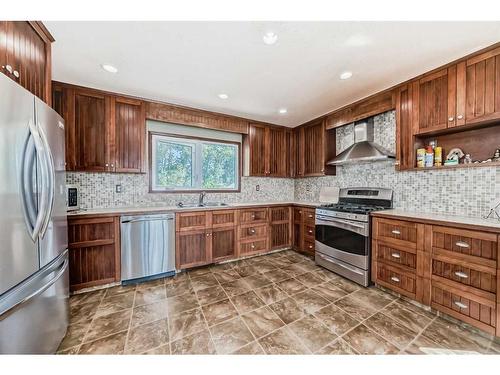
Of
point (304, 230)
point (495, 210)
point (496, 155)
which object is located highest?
point (496, 155)

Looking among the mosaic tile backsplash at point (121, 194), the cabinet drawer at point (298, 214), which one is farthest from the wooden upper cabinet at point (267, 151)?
A: the cabinet drawer at point (298, 214)

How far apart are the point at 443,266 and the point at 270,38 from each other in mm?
2472

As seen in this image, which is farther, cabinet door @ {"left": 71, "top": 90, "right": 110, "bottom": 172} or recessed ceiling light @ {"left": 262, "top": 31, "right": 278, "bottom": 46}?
cabinet door @ {"left": 71, "top": 90, "right": 110, "bottom": 172}

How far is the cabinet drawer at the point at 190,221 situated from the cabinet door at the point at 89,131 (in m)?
1.11

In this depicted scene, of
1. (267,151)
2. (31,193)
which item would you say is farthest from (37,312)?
(267,151)

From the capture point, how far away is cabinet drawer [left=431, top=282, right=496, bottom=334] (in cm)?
154

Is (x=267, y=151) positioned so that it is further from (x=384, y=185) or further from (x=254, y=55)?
(x=254, y=55)

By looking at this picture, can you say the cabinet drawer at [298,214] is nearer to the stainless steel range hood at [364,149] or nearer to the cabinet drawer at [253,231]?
the cabinet drawer at [253,231]

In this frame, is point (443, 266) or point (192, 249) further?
point (192, 249)

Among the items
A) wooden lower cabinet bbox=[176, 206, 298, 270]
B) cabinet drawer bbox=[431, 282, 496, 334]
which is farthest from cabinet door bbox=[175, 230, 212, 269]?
cabinet drawer bbox=[431, 282, 496, 334]

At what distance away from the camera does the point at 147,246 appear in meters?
2.49

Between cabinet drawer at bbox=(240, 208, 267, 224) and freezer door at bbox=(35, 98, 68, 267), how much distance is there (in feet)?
6.94

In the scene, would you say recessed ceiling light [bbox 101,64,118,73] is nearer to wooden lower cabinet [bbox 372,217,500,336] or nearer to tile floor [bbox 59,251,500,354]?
tile floor [bbox 59,251,500,354]

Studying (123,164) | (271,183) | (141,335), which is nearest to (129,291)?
(141,335)
